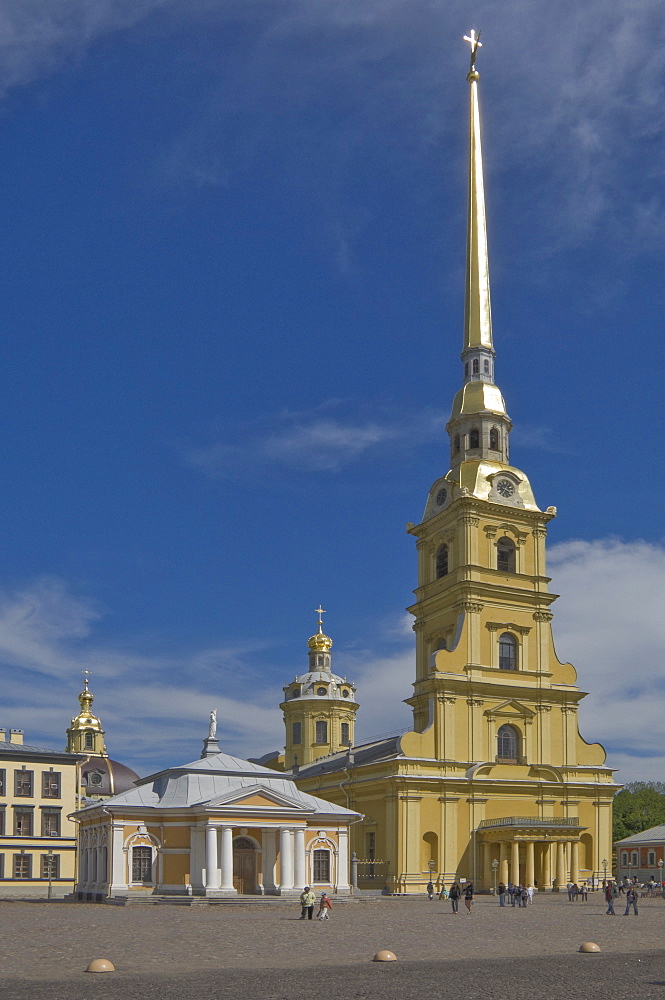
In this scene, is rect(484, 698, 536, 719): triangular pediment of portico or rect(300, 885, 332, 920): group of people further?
rect(484, 698, 536, 719): triangular pediment of portico

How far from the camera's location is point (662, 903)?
50.2 metres

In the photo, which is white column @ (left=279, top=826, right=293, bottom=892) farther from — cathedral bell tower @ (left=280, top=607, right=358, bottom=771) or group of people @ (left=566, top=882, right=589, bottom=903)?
cathedral bell tower @ (left=280, top=607, right=358, bottom=771)

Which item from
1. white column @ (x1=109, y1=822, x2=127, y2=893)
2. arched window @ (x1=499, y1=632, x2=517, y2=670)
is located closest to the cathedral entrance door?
white column @ (x1=109, y1=822, x2=127, y2=893)

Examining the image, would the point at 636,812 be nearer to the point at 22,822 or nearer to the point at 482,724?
the point at 482,724

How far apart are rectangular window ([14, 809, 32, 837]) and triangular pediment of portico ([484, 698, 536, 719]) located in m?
30.0

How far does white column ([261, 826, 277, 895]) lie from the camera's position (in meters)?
47.0

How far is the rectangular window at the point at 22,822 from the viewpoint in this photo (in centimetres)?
6800

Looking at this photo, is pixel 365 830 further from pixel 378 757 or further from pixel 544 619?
pixel 544 619

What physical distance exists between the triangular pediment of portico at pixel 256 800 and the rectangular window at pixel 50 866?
26498 mm

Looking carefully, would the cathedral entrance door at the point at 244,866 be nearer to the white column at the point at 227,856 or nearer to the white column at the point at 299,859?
the white column at the point at 227,856

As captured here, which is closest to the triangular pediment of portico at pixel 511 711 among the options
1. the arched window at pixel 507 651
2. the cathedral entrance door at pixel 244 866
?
the arched window at pixel 507 651

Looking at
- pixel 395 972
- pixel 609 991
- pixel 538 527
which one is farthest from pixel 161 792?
pixel 609 991

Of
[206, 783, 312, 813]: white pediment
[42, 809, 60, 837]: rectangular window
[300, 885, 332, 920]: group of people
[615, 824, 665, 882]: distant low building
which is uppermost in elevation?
[206, 783, 312, 813]: white pediment

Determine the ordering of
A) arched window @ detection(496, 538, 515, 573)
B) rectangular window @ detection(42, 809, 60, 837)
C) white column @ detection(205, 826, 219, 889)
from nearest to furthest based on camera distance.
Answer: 1. white column @ detection(205, 826, 219, 889)
2. arched window @ detection(496, 538, 515, 573)
3. rectangular window @ detection(42, 809, 60, 837)
